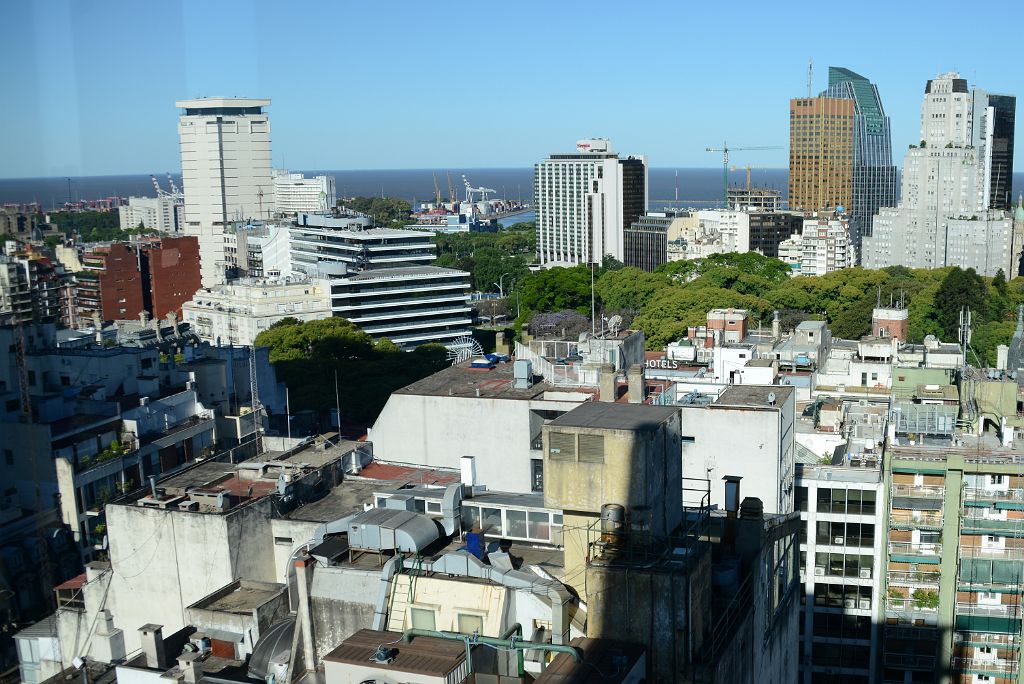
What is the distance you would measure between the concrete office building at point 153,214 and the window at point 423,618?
270 feet

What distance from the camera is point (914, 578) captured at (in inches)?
468

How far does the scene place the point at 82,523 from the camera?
573 inches

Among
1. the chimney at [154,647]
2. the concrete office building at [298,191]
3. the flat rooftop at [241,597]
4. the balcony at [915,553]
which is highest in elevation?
the concrete office building at [298,191]

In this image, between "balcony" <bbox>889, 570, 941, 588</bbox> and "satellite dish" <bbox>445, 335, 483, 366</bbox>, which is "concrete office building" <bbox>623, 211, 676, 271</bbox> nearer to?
"satellite dish" <bbox>445, 335, 483, 366</bbox>

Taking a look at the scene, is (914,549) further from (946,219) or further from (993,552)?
(946,219)

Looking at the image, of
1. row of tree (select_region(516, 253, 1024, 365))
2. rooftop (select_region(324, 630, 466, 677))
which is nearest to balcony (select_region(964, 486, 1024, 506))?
rooftop (select_region(324, 630, 466, 677))

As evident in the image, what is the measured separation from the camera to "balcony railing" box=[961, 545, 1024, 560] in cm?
1148

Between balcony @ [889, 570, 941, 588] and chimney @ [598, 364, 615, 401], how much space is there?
3.66 meters

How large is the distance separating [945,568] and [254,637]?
793 centimetres

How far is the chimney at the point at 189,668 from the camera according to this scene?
6859 millimetres

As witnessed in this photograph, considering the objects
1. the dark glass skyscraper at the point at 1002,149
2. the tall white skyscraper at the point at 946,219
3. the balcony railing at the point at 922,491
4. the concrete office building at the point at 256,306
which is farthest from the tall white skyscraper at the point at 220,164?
the balcony railing at the point at 922,491

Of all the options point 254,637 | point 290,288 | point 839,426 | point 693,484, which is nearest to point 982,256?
point 290,288

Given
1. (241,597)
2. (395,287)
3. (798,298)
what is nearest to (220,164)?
(395,287)

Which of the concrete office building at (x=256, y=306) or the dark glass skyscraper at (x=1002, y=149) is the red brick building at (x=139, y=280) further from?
the dark glass skyscraper at (x=1002, y=149)
